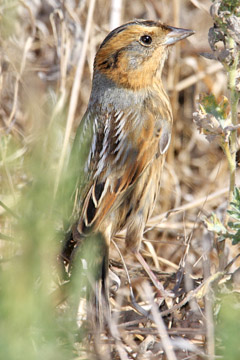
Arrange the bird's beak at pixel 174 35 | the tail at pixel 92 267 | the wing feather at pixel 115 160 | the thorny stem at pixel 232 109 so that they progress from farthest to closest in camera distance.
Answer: the bird's beak at pixel 174 35, the wing feather at pixel 115 160, the tail at pixel 92 267, the thorny stem at pixel 232 109

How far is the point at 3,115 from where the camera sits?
166 inches

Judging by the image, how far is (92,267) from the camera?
270cm

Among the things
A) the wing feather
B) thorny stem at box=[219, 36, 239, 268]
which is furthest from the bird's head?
thorny stem at box=[219, 36, 239, 268]

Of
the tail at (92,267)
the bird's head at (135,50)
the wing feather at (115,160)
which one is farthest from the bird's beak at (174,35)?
the tail at (92,267)

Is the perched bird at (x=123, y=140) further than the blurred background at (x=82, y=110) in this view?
Yes

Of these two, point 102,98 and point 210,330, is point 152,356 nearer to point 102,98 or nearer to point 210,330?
point 210,330

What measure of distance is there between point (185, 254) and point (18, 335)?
1.19 meters

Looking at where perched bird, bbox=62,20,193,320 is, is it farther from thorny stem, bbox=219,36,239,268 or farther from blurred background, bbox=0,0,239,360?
thorny stem, bbox=219,36,239,268

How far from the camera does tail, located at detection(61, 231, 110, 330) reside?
255 centimetres

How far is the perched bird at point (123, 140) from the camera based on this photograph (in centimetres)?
282

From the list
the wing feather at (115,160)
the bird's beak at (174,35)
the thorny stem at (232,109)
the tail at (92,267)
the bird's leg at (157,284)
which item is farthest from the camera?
the bird's beak at (174,35)

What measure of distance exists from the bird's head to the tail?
0.83 m

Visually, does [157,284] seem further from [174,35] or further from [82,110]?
[82,110]

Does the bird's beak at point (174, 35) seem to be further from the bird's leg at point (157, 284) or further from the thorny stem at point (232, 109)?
the bird's leg at point (157, 284)
